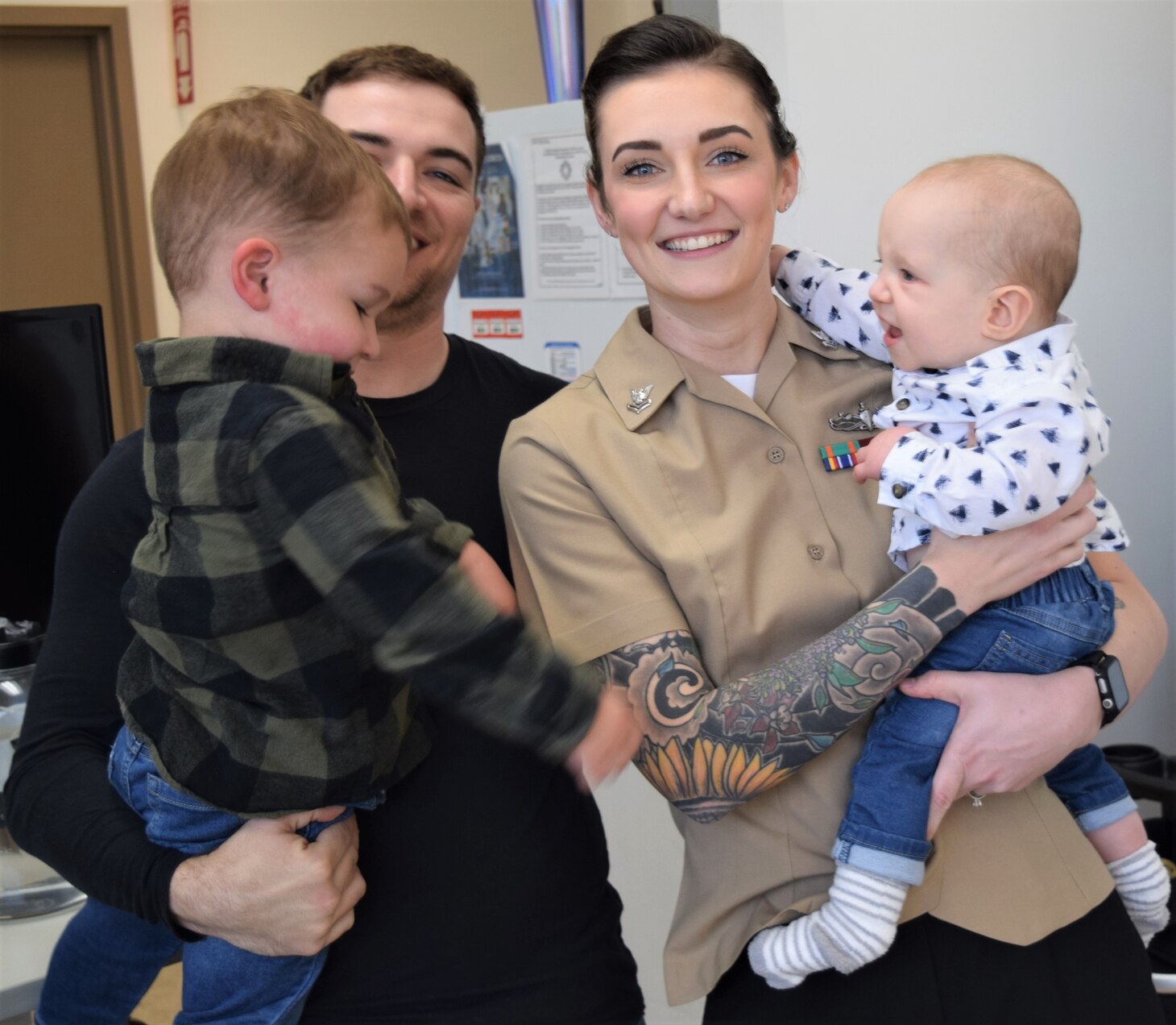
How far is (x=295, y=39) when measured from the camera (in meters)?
5.12

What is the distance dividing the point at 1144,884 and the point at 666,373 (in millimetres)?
902

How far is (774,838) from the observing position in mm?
1342

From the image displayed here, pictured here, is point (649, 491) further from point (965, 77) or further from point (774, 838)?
point (965, 77)

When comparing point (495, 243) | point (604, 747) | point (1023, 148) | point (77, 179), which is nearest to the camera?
point (604, 747)

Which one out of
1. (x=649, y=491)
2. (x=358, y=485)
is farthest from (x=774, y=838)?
(x=358, y=485)

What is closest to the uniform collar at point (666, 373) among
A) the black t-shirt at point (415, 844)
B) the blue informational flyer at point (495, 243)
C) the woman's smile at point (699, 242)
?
the woman's smile at point (699, 242)

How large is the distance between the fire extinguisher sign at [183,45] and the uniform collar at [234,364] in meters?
4.24

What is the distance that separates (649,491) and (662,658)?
21cm

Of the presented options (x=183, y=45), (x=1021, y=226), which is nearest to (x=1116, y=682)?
(x=1021, y=226)

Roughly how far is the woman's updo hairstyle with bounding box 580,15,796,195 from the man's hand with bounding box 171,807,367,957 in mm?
904

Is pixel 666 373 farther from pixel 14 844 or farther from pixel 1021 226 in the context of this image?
pixel 14 844

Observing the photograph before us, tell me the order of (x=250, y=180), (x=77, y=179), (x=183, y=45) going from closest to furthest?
1. (x=250, y=180)
2. (x=183, y=45)
3. (x=77, y=179)

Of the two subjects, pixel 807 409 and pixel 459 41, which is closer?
pixel 807 409

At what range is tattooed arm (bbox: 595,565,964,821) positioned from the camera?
1240 mm
